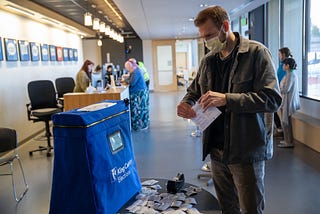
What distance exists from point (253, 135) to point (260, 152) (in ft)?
0.28

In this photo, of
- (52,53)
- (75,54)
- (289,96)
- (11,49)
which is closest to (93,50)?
(75,54)

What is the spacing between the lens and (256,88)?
56.9 inches

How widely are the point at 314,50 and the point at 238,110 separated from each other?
4592 mm

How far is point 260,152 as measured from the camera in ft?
4.80

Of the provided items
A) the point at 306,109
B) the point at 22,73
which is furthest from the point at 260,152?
the point at 22,73

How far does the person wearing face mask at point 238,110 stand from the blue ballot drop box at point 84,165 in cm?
46

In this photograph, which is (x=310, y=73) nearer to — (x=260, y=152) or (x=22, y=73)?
(x=260, y=152)

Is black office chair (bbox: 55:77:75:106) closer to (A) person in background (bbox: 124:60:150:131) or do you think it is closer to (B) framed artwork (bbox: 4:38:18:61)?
(B) framed artwork (bbox: 4:38:18:61)

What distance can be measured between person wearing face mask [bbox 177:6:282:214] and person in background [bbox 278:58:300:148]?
3733 mm

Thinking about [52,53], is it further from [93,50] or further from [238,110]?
[238,110]

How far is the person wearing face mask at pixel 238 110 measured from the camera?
140 centimetres

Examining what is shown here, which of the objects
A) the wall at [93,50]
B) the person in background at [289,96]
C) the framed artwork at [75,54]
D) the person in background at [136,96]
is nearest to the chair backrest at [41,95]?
the person in background at [136,96]

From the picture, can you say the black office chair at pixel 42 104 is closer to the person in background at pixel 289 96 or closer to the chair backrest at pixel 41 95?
the chair backrest at pixel 41 95

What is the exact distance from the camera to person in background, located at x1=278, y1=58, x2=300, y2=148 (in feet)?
16.2
